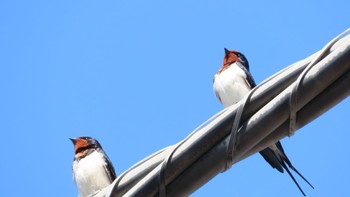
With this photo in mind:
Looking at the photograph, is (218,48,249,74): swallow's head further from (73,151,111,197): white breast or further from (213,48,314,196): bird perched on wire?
(73,151,111,197): white breast

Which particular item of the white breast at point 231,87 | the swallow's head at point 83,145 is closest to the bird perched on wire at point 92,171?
the swallow's head at point 83,145

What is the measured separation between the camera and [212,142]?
2189 millimetres

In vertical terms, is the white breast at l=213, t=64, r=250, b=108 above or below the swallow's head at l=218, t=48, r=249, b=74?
below

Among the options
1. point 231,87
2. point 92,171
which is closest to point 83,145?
point 92,171

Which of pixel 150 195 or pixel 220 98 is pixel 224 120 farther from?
pixel 220 98

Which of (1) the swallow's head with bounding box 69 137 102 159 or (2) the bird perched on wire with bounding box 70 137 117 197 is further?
(1) the swallow's head with bounding box 69 137 102 159

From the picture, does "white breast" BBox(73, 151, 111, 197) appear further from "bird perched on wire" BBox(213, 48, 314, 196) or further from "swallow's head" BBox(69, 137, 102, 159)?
"bird perched on wire" BBox(213, 48, 314, 196)

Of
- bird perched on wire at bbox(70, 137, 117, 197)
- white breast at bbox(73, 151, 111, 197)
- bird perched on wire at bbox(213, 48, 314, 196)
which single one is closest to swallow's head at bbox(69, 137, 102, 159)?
bird perched on wire at bbox(70, 137, 117, 197)

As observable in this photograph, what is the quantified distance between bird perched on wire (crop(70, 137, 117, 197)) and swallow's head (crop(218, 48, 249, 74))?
4.24 ft

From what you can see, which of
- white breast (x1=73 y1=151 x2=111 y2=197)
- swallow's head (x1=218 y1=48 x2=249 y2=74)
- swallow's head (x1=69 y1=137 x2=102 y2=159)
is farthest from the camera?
swallow's head (x1=218 y1=48 x2=249 y2=74)

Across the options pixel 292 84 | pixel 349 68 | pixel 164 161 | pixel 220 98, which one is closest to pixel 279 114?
pixel 292 84

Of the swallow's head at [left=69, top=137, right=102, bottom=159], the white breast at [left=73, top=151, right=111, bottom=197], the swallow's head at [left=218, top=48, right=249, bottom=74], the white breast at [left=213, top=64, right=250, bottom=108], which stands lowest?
the white breast at [left=73, top=151, right=111, bottom=197]

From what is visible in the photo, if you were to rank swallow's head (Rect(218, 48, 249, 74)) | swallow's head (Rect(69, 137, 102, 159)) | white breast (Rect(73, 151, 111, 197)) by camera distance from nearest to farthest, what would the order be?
white breast (Rect(73, 151, 111, 197)) < swallow's head (Rect(69, 137, 102, 159)) < swallow's head (Rect(218, 48, 249, 74))

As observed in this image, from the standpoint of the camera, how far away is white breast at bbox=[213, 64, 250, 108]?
5.59m
